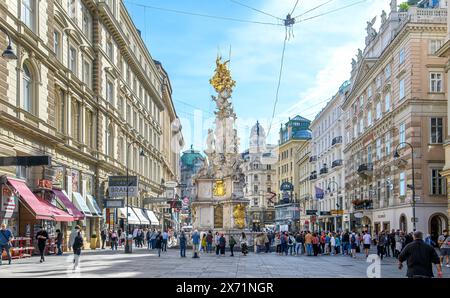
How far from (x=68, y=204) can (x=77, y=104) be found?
25.3 ft

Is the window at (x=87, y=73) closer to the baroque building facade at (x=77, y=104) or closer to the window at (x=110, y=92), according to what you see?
the baroque building facade at (x=77, y=104)

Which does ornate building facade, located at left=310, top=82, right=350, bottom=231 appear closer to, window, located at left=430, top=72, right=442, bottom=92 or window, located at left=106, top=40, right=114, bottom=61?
window, located at left=430, top=72, right=442, bottom=92

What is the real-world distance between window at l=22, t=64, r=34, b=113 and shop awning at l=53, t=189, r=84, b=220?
18.2 feet

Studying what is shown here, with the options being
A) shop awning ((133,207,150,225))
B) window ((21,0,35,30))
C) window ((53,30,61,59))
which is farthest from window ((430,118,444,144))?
window ((21,0,35,30))

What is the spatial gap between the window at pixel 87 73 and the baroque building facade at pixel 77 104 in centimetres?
9

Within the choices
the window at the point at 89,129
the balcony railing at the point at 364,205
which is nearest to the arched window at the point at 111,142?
the window at the point at 89,129

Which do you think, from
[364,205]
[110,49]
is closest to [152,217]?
[364,205]

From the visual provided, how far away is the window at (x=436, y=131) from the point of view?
42625 millimetres

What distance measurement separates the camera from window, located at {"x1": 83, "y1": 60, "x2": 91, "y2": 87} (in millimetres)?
42906

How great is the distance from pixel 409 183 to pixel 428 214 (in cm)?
240

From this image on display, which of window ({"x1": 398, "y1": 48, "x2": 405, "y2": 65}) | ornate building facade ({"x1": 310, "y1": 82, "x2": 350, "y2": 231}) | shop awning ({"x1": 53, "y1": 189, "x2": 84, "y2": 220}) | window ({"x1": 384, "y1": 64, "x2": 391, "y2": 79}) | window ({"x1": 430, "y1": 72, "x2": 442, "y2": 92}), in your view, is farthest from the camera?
ornate building facade ({"x1": 310, "y1": 82, "x2": 350, "y2": 231})

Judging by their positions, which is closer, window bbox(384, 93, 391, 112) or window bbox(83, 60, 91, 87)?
window bbox(83, 60, 91, 87)

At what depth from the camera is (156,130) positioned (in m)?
16.9
